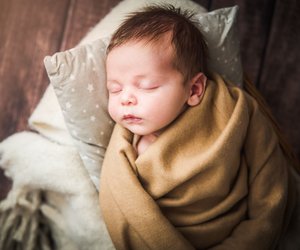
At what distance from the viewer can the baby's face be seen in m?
0.86

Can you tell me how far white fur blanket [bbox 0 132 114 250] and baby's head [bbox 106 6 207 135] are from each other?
0.22 metres

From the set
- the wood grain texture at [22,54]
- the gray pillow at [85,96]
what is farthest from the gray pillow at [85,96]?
the wood grain texture at [22,54]

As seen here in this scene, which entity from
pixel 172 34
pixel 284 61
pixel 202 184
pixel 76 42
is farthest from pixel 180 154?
pixel 284 61

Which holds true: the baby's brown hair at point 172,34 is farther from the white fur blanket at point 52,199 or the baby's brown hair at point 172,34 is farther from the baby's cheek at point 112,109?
the white fur blanket at point 52,199

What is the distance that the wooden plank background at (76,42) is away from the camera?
1.21m

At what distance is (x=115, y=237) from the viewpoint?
0.90 metres

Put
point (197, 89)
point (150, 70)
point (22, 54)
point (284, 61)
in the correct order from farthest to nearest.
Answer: point (284, 61) < point (22, 54) < point (197, 89) < point (150, 70)

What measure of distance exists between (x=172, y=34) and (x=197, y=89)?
0.17 metres

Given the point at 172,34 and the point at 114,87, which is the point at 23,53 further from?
the point at 172,34

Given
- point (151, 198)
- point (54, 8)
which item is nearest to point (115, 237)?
point (151, 198)

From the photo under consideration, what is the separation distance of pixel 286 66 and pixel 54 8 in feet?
3.00

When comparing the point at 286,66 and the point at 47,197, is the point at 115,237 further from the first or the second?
the point at 286,66

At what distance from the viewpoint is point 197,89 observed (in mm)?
978

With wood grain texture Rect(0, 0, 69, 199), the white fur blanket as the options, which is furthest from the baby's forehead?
wood grain texture Rect(0, 0, 69, 199)
